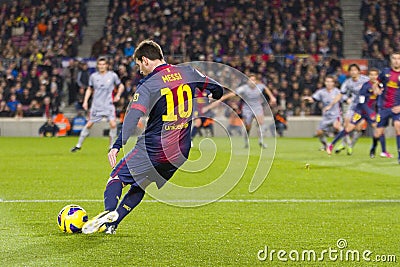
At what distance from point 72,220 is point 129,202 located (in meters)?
0.65

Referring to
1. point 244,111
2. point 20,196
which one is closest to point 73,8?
point 244,111

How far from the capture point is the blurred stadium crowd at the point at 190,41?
31.4 meters

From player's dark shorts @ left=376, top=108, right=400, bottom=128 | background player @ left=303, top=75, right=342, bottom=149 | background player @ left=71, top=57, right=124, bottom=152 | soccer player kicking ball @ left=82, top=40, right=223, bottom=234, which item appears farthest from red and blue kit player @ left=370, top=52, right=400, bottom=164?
soccer player kicking ball @ left=82, top=40, right=223, bottom=234

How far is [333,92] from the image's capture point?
22188 mm

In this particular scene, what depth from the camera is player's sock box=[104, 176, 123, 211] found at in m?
8.10

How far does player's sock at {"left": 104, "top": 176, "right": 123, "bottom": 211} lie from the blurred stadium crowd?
22.4 m

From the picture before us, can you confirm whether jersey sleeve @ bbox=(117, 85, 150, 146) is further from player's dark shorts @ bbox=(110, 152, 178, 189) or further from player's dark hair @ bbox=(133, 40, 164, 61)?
player's dark shorts @ bbox=(110, 152, 178, 189)

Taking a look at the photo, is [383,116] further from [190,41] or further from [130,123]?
[190,41]

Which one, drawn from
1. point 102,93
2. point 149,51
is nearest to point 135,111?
point 149,51

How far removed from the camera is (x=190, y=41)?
1336 inches

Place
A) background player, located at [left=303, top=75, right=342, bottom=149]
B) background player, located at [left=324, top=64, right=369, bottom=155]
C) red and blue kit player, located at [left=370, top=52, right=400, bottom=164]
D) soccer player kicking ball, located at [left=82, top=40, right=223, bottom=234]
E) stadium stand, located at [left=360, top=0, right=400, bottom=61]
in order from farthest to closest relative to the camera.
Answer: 1. stadium stand, located at [left=360, top=0, right=400, bottom=61]
2. background player, located at [left=303, top=75, right=342, bottom=149]
3. background player, located at [left=324, top=64, right=369, bottom=155]
4. red and blue kit player, located at [left=370, top=52, right=400, bottom=164]
5. soccer player kicking ball, located at [left=82, top=40, right=223, bottom=234]

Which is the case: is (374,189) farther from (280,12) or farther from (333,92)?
(280,12)

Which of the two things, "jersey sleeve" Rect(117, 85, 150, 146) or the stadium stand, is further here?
the stadium stand

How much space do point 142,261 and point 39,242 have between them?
1362mm
